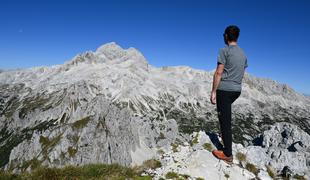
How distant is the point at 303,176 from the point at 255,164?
5433mm

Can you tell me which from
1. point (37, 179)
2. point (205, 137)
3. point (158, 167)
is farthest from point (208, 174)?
point (37, 179)

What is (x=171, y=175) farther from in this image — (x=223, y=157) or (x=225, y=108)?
(x=225, y=108)

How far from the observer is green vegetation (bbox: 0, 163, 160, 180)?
15.5m

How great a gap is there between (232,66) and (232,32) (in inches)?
75.9

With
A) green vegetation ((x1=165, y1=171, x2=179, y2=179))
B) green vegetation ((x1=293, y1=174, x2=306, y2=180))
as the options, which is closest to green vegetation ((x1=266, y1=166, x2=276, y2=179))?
green vegetation ((x1=293, y1=174, x2=306, y2=180))

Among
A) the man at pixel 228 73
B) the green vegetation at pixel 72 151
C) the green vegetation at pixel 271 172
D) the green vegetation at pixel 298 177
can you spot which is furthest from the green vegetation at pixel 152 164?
the green vegetation at pixel 72 151

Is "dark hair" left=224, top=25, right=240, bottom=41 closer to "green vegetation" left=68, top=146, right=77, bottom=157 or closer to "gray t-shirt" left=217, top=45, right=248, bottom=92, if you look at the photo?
"gray t-shirt" left=217, top=45, right=248, bottom=92

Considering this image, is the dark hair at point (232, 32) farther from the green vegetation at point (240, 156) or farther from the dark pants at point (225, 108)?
the green vegetation at point (240, 156)

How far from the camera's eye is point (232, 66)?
14414 mm

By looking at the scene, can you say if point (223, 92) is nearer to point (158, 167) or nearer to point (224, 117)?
point (224, 117)

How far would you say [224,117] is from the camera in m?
15.5

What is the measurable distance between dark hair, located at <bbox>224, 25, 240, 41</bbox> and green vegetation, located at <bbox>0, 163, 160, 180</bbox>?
10276mm

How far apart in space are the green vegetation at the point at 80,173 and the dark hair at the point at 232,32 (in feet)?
33.7

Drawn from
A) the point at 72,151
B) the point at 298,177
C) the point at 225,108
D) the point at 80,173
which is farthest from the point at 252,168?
the point at 72,151
